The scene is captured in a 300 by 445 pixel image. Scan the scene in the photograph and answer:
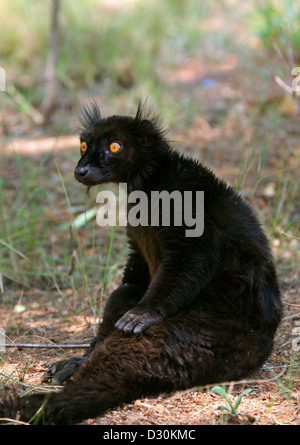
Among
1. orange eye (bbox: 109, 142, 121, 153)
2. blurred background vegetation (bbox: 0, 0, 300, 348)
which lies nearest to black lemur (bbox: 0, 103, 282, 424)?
orange eye (bbox: 109, 142, 121, 153)

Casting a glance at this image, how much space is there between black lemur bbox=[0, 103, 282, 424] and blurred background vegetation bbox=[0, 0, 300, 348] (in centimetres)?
115

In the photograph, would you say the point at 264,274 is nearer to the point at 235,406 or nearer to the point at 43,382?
the point at 235,406

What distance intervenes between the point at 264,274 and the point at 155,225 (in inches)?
25.0

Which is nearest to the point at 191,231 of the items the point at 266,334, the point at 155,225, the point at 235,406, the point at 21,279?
the point at 155,225

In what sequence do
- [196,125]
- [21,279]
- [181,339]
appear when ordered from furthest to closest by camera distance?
[196,125] < [21,279] < [181,339]

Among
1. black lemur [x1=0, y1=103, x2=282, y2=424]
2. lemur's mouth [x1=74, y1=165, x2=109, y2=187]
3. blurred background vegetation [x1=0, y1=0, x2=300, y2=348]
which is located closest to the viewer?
black lemur [x1=0, y1=103, x2=282, y2=424]

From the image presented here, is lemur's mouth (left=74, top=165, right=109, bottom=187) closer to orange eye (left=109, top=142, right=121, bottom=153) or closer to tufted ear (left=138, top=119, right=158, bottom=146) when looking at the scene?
orange eye (left=109, top=142, right=121, bottom=153)

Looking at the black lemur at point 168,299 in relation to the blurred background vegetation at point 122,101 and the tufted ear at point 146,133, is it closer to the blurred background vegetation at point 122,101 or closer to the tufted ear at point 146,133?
the tufted ear at point 146,133

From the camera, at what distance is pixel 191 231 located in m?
2.96

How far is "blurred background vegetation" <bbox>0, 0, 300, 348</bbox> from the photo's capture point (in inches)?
192

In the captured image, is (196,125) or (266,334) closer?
(266,334)

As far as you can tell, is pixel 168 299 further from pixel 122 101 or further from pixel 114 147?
pixel 122 101

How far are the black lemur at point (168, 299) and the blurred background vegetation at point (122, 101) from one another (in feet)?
3.77

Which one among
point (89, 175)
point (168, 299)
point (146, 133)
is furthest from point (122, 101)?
point (168, 299)
